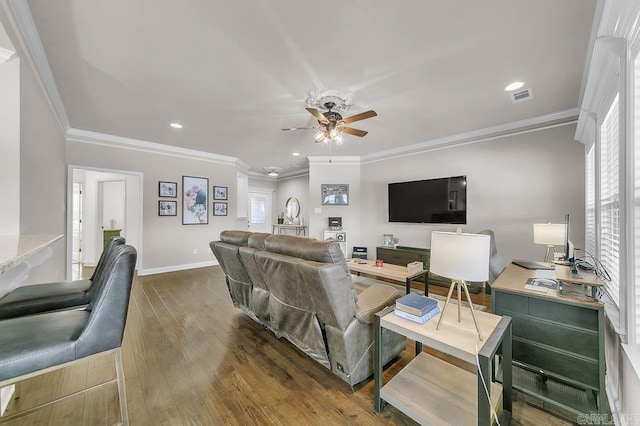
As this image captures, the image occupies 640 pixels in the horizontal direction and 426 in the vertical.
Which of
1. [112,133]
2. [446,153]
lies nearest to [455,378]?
[446,153]

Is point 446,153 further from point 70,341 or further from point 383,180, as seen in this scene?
point 70,341

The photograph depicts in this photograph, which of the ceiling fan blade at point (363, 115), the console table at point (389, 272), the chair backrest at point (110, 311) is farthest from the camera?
the console table at point (389, 272)

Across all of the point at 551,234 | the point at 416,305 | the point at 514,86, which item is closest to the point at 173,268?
the point at 416,305

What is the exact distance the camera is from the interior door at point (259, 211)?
808cm

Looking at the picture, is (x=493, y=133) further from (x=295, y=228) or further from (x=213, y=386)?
(x=295, y=228)

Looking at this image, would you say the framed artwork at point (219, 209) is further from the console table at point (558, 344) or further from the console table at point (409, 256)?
the console table at point (558, 344)

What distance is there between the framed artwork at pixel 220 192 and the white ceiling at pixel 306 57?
87.4 inches

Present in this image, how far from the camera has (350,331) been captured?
164 centimetres

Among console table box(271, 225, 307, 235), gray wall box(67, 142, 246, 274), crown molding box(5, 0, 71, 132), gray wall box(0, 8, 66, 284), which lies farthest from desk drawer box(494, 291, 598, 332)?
console table box(271, 225, 307, 235)

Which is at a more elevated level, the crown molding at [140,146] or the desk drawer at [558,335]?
the crown molding at [140,146]

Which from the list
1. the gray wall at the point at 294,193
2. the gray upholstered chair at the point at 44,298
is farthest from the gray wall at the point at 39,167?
the gray wall at the point at 294,193

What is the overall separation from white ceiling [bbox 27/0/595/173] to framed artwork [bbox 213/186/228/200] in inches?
87.4

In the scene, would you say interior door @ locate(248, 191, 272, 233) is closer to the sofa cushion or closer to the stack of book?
the sofa cushion

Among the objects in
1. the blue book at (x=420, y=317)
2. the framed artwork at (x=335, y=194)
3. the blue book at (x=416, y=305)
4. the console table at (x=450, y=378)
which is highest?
the framed artwork at (x=335, y=194)
